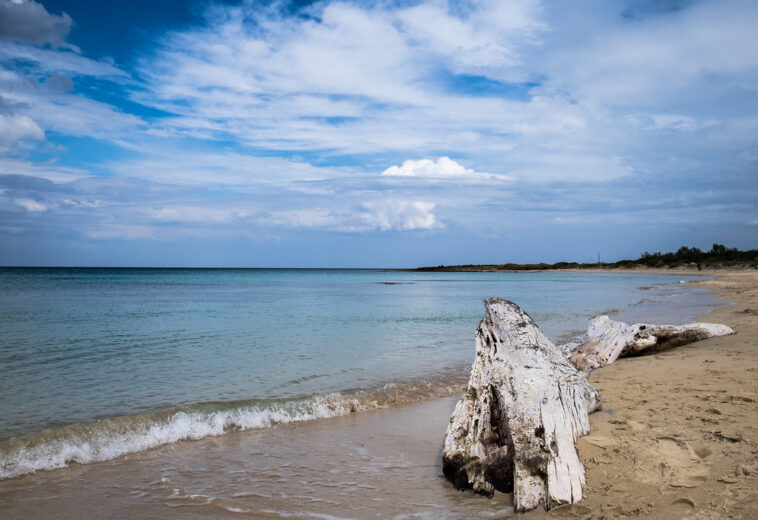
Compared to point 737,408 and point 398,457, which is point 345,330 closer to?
point 398,457

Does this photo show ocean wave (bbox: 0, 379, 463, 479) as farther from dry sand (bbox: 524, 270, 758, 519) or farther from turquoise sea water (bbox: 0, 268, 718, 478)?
dry sand (bbox: 524, 270, 758, 519)

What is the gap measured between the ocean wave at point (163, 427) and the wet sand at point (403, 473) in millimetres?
227

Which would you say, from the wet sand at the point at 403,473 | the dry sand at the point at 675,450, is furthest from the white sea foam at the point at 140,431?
the dry sand at the point at 675,450

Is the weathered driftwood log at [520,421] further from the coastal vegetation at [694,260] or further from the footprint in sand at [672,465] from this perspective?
the coastal vegetation at [694,260]

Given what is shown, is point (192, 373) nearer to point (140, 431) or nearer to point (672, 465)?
point (140, 431)

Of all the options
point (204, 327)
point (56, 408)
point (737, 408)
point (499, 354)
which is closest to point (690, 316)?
point (737, 408)

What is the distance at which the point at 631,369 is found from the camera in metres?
7.86

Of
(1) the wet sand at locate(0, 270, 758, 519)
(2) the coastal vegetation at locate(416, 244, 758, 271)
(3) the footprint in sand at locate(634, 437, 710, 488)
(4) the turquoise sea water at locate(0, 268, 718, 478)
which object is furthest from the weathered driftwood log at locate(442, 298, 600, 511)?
(2) the coastal vegetation at locate(416, 244, 758, 271)

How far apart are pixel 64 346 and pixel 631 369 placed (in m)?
12.4

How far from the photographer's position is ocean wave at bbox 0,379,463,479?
537 cm

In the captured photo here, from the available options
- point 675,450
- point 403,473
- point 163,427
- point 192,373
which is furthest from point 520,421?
point 192,373

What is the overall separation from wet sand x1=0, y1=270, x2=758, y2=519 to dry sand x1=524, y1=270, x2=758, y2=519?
1 cm

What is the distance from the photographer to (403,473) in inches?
196

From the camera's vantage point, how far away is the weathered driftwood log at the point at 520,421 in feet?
12.7
